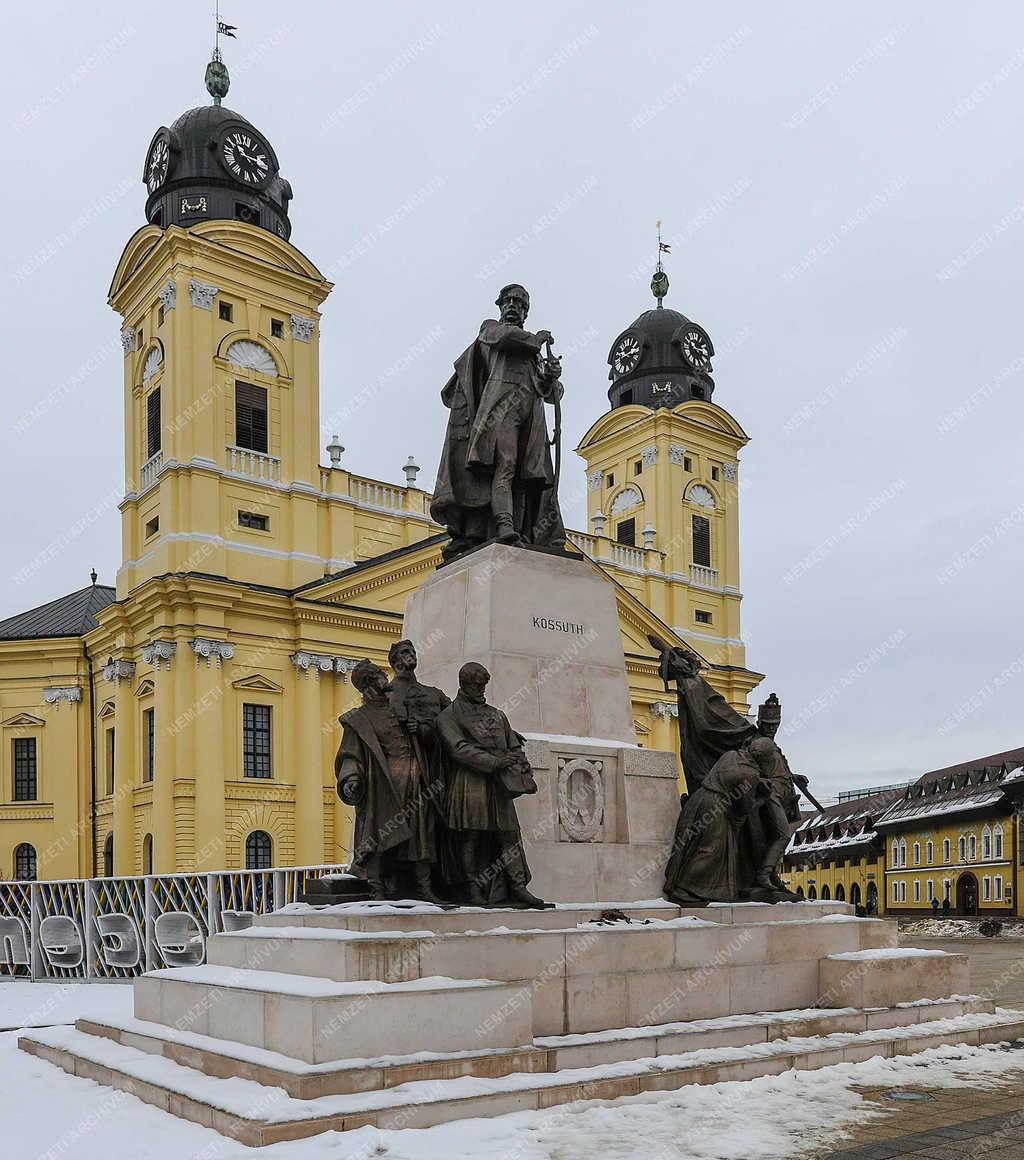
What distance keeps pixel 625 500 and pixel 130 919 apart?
125 ft

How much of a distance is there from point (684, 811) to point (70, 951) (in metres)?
13.8

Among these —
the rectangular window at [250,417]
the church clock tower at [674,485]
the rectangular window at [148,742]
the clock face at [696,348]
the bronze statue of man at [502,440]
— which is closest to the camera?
the bronze statue of man at [502,440]

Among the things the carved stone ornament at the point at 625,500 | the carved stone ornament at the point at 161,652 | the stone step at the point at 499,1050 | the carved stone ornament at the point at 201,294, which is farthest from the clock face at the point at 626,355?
the stone step at the point at 499,1050

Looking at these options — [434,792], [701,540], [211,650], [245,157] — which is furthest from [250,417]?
[434,792]

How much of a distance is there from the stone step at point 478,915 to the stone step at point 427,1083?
1.26m

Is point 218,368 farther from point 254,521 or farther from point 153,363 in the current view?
point 254,521

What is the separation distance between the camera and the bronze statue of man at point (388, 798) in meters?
Answer: 8.89

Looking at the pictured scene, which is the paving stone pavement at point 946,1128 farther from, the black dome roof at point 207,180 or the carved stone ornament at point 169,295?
the black dome roof at point 207,180

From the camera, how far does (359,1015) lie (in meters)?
7.17

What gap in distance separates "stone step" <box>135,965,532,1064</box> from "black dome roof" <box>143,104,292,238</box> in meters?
36.2

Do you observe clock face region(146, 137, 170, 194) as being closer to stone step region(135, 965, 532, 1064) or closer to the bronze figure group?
the bronze figure group

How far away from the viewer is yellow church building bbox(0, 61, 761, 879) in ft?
120

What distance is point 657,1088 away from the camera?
304 inches

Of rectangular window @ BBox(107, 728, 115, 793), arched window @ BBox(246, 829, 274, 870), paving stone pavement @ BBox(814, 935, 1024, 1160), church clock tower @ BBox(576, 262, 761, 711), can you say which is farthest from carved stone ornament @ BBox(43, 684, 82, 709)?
paving stone pavement @ BBox(814, 935, 1024, 1160)
